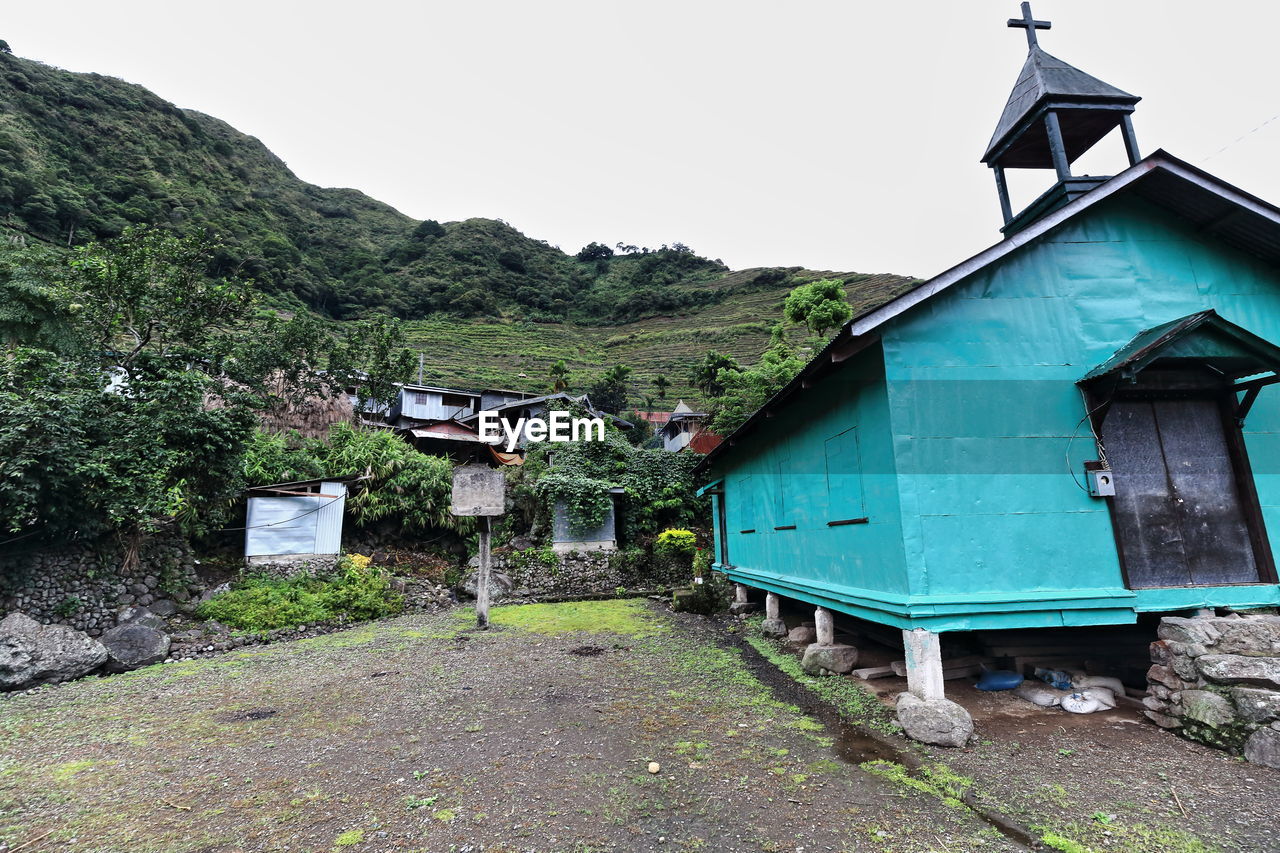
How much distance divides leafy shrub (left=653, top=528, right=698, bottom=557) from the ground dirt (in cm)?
1055

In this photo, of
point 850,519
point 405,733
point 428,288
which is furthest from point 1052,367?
point 428,288

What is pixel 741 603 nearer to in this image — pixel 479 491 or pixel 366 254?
pixel 479 491

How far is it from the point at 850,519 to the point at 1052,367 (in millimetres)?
2691

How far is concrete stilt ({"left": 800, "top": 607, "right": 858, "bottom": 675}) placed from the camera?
705 cm

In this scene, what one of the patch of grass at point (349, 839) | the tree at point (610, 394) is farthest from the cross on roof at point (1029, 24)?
the tree at point (610, 394)

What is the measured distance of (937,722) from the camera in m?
4.75

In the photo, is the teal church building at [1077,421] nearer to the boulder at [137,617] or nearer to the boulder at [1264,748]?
the boulder at [1264,748]

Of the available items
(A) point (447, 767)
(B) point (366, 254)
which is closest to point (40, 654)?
(A) point (447, 767)

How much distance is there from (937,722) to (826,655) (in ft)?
7.88

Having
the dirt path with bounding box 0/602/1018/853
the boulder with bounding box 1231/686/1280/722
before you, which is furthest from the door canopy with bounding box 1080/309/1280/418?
the dirt path with bounding box 0/602/1018/853

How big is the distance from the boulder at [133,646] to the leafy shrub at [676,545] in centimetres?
1258

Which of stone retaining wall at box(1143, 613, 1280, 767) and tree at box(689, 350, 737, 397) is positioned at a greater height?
tree at box(689, 350, 737, 397)

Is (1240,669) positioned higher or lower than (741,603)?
higher

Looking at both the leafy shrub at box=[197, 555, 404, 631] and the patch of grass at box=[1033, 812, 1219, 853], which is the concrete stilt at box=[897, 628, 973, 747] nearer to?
the patch of grass at box=[1033, 812, 1219, 853]
